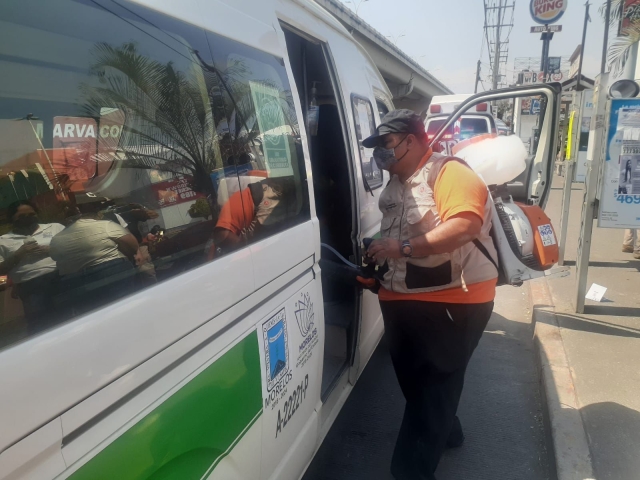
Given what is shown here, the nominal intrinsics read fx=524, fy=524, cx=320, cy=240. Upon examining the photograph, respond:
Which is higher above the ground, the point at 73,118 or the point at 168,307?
the point at 73,118

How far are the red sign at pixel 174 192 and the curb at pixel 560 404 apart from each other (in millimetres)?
2483

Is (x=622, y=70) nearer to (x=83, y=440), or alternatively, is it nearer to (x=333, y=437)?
(x=333, y=437)

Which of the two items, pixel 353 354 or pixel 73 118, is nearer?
pixel 73 118

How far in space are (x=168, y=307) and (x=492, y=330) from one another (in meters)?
4.42

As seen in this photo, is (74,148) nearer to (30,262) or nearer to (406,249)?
(30,262)

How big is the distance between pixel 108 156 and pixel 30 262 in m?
0.39

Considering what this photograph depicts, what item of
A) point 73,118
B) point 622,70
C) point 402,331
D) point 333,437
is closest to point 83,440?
point 73,118

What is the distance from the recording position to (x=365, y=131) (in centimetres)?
381

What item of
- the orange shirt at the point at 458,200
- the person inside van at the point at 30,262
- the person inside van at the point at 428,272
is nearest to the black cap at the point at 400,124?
the person inside van at the point at 428,272

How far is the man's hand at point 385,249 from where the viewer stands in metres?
2.47

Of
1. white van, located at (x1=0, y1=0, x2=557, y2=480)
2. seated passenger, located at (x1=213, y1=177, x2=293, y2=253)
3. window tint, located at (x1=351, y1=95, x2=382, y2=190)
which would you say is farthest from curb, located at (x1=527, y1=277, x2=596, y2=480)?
seated passenger, located at (x1=213, y1=177, x2=293, y2=253)

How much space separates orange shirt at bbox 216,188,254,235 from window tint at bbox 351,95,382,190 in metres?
1.70

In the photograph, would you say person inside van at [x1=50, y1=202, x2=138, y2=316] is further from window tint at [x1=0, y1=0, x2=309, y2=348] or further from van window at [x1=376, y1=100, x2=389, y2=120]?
van window at [x1=376, y1=100, x2=389, y2=120]

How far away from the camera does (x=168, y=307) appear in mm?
1417
